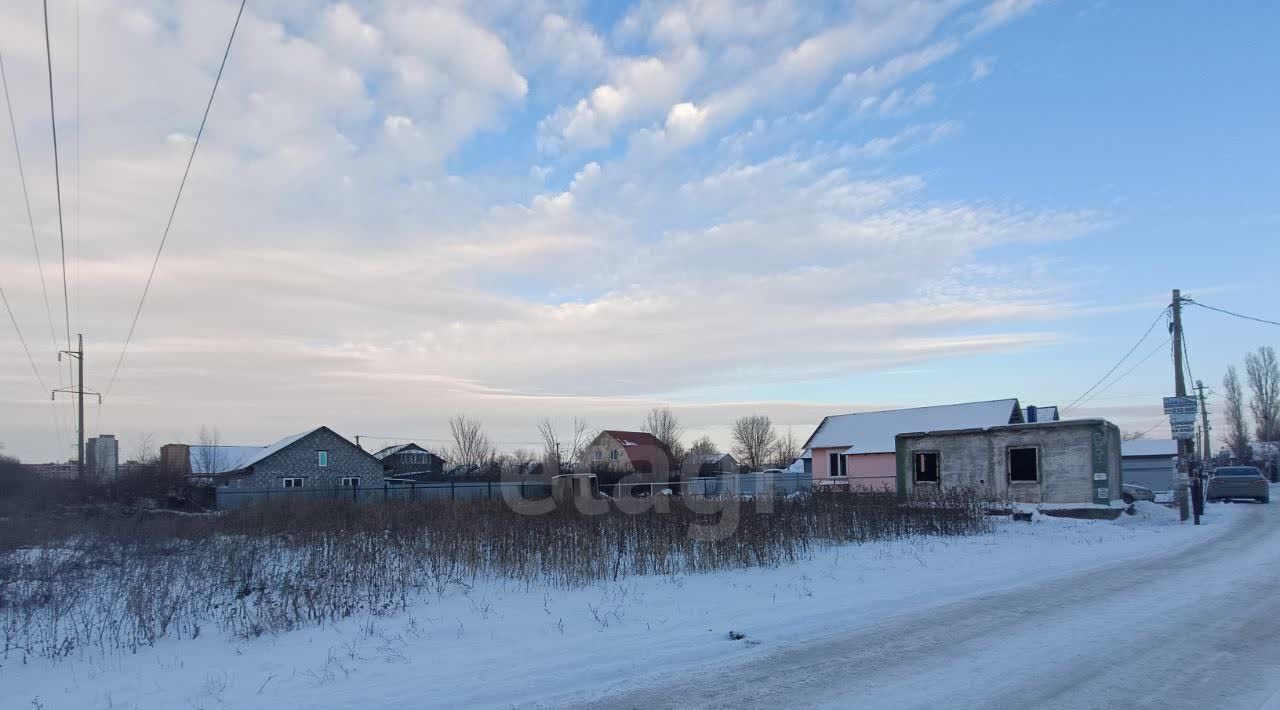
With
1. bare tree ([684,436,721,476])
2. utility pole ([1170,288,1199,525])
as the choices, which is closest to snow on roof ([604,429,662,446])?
bare tree ([684,436,721,476])

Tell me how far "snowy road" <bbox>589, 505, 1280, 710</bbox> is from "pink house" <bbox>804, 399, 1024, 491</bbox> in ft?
96.8

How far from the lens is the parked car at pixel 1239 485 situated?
3231cm

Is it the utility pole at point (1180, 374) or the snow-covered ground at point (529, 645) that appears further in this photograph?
the utility pole at point (1180, 374)

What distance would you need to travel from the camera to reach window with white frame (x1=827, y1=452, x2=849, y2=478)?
144ft

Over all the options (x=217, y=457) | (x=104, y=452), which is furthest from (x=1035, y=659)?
(x=104, y=452)

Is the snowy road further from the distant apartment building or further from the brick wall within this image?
the distant apartment building

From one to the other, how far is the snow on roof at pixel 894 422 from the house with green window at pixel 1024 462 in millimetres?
10263

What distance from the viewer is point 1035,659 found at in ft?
21.7

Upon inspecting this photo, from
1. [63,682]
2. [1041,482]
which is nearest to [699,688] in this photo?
[63,682]

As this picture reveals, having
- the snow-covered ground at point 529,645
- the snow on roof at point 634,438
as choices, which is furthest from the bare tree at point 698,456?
the snow-covered ground at point 529,645

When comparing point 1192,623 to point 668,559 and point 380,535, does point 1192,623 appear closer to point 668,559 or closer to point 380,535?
point 668,559

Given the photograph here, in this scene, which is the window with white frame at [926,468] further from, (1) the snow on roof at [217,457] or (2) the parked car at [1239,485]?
(1) the snow on roof at [217,457]

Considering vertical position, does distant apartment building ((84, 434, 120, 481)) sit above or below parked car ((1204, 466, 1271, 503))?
above

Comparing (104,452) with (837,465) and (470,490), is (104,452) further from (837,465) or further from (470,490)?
(837,465)
